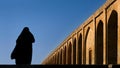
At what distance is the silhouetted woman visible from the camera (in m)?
12.0

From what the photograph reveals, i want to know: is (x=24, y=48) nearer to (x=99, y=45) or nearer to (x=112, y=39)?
(x=112, y=39)

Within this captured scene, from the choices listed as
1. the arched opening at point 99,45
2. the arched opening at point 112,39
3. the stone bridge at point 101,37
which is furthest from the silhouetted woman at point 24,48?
the arched opening at point 99,45

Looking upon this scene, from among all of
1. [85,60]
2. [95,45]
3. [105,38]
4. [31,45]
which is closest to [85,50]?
[85,60]

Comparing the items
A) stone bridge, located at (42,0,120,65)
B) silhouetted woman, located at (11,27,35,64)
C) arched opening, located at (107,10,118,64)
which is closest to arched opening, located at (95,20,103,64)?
stone bridge, located at (42,0,120,65)

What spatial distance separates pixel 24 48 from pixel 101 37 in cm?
1110

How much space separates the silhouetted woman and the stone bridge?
6.85 metres

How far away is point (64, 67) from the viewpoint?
11922 millimetres

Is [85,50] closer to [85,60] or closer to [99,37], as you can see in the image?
[85,60]

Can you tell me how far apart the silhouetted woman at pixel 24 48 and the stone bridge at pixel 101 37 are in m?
6.85

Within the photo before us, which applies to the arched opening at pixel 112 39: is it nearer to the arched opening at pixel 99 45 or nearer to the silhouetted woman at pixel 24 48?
the arched opening at pixel 99 45

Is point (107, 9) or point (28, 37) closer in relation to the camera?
point (28, 37)

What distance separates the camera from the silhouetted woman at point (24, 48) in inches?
473

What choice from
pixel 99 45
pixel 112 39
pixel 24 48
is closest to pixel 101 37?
pixel 99 45

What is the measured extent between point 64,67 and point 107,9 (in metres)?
8.90
